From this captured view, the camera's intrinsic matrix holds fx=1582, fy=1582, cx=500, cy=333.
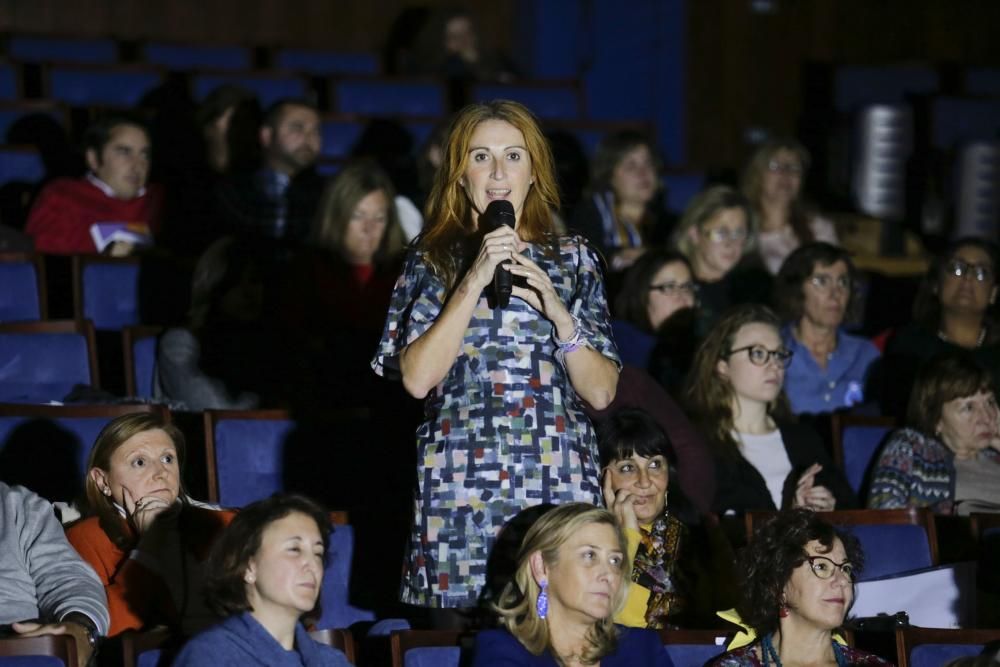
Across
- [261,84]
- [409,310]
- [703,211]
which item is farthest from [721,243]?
[409,310]

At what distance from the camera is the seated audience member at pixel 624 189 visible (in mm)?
4070

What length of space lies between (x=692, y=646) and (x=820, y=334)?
143cm

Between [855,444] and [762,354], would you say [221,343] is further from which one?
[855,444]

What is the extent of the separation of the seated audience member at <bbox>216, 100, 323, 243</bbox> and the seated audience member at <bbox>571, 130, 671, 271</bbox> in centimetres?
70

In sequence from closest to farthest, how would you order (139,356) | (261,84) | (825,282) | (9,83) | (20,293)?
(139,356)
(20,293)
(825,282)
(9,83)
(261,84)

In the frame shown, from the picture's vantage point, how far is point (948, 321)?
353cm

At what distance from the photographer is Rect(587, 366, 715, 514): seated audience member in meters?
2.78

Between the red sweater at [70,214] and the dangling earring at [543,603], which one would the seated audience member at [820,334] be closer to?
the dangling earring at [543,603]

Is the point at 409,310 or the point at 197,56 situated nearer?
the point at 409,310

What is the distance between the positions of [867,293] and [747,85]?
1727 millimetres

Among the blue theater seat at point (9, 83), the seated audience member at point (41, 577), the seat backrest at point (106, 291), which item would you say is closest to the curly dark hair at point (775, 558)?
the seated audience member at point (41, 577)

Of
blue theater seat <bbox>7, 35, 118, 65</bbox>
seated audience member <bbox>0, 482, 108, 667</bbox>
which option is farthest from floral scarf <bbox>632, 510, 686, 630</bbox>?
blue theater seat <bbox>7, 35, 118, 65</bbox>

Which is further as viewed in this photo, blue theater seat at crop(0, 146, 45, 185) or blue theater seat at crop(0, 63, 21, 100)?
blue theater seat at crop(0, 63, 21, 100)

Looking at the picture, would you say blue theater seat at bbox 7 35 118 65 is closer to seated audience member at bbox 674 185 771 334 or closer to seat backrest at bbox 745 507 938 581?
seated audience member at bbox 674 185 771 334
